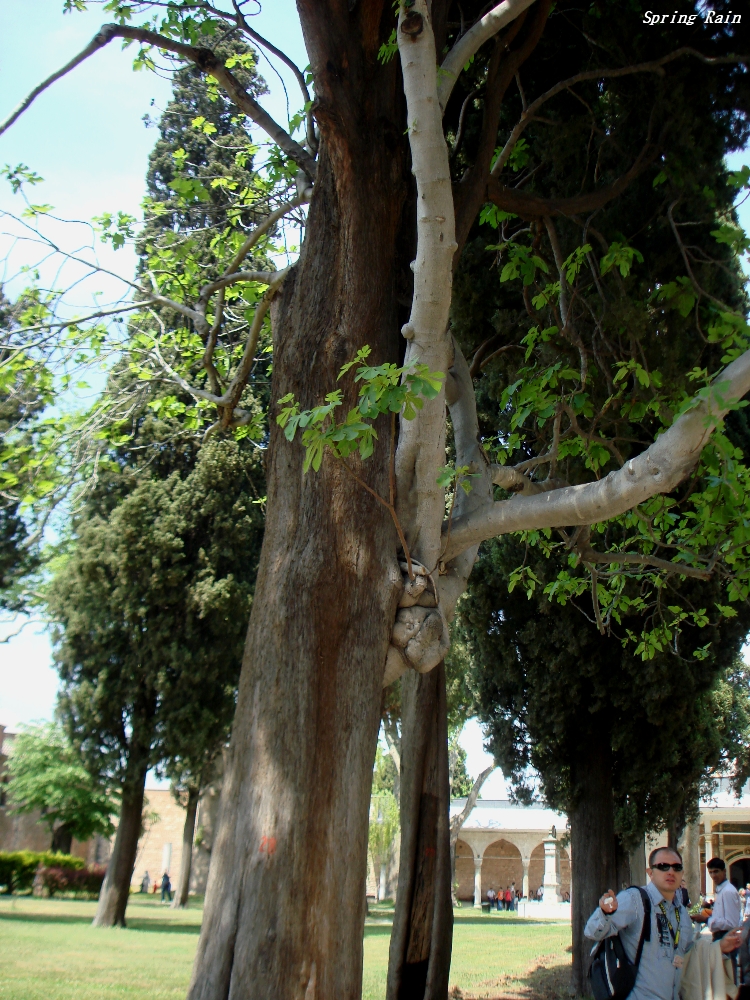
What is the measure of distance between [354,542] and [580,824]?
28.1 ft

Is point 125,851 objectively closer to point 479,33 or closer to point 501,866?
point 479,33

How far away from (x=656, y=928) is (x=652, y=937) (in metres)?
0.05

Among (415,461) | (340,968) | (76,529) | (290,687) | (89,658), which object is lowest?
(340,968)

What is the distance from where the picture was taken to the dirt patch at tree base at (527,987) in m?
9.94

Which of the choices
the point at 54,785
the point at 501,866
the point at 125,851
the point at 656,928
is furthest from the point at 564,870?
the point at 656,928

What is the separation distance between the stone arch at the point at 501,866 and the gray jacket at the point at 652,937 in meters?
41.4

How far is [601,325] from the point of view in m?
6.55

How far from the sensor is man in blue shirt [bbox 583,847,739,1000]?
4.18m

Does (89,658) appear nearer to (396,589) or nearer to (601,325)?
(601,325)

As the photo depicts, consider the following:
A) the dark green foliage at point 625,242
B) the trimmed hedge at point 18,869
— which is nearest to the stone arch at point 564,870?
the trimmed hedge at point 18,869

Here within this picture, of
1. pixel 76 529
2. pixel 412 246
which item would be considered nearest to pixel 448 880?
pixel 412 246

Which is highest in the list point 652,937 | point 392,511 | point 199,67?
point 199,67

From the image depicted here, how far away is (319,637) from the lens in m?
3.62

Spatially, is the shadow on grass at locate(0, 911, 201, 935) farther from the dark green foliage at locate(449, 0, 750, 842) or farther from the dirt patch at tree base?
the dark green foliage at locate(449, 0, 750, 842)
